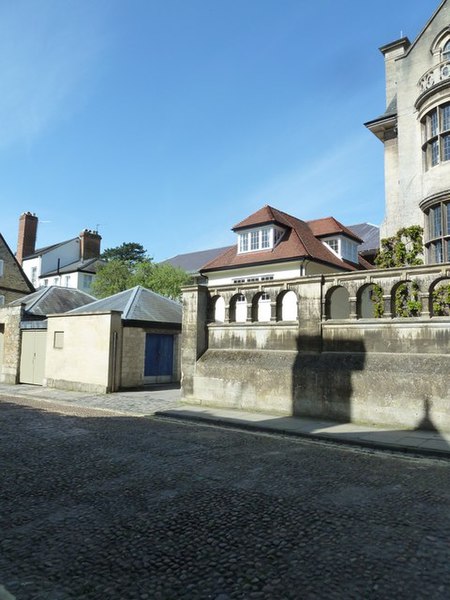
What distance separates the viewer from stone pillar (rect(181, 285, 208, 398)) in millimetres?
14539

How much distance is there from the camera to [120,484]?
610 centimetres

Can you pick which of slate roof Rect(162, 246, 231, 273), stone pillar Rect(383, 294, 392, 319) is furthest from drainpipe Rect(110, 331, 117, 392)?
slate roof Rect(162, 246, 231, 273)

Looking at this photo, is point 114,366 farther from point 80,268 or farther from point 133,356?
point 80,268

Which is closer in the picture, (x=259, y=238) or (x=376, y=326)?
(x=376, y=326)

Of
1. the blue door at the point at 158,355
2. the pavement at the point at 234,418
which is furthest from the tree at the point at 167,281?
the pavement at the point at 234,418

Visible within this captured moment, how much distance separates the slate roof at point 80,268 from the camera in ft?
169

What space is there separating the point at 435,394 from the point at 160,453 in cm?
641

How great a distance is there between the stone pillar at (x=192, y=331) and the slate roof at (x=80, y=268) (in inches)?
1536

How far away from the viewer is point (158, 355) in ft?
69.5

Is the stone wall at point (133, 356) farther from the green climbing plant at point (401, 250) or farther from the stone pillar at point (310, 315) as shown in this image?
the green climbing plant at point (401, 250)

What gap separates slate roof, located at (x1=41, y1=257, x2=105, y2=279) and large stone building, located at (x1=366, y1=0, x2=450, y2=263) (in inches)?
1558

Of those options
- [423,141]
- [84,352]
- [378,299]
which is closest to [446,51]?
[423,141]

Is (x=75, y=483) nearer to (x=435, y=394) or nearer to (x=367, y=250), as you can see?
(x=435, y=394)

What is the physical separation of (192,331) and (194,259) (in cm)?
3909
